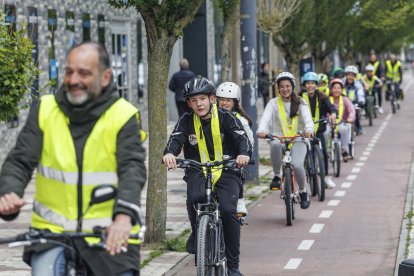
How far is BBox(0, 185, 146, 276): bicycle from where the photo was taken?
5062 mm

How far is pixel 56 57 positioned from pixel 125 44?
21.0ft

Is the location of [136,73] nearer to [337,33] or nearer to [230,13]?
[337,33]

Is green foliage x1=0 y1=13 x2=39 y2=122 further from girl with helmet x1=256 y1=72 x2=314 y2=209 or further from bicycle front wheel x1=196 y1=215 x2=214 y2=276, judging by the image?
bicycle front wheel x1=196 y1=215 x2=214 y2=276

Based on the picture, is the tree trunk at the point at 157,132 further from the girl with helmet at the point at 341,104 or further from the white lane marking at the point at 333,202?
the girl with helmet at the point at 341,104

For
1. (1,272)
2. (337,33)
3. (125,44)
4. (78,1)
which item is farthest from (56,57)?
(1,272)

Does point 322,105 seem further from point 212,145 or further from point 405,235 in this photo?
point 212,145

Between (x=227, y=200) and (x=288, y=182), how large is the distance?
4.48 meters

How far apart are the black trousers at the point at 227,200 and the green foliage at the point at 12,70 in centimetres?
321

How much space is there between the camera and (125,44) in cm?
3073

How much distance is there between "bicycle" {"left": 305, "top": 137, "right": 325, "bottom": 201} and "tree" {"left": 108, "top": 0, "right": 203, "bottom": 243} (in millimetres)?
3698

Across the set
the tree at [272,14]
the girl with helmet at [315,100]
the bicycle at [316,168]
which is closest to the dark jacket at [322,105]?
the girl with helmet at [315,100]

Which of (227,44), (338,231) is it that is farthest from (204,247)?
(227,44)

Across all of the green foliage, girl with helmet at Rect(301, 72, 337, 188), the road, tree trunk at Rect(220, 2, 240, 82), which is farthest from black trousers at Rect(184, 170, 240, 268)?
tree trunk at Rect(220, 2, 240, 82)

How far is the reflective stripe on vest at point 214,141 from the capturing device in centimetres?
901
